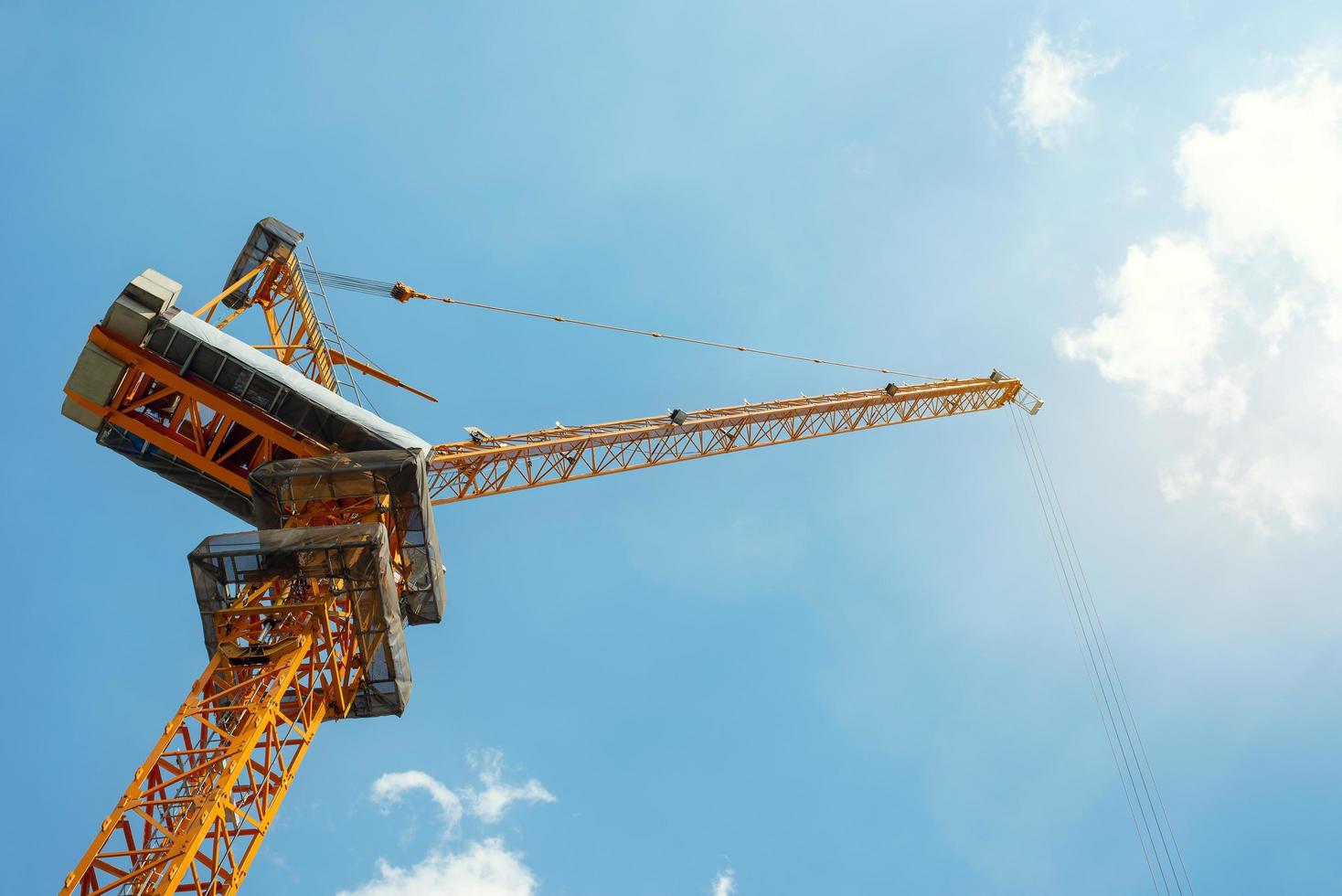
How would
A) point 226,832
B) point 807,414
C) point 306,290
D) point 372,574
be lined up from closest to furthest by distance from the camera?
1. point 226,832
2. point 372,574
3. point 306,290
4. point 807,414

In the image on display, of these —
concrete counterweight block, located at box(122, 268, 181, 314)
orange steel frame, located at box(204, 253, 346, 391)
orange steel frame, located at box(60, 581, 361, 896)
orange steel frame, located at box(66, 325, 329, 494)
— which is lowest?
orange steel frame, located at box(60, 581, 361, 896)

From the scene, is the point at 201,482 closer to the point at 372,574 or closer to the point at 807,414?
the point at 372,574

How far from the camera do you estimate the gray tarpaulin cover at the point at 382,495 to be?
29.8 metres

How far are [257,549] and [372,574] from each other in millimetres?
3113

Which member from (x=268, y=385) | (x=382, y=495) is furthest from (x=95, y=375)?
(x=382, y=495)

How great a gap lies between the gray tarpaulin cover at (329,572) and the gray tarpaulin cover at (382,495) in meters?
2.03

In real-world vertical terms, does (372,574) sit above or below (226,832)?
above

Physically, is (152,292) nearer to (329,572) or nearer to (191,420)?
(191,420)

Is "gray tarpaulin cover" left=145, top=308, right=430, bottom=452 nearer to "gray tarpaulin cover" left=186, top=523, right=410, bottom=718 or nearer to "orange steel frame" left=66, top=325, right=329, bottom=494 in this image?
"orange steel frame" left=66, top=325, right=329, bottom=494

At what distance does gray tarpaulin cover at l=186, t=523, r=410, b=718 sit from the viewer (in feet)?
89.1

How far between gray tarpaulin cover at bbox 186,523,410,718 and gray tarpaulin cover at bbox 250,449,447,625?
2.03 meters

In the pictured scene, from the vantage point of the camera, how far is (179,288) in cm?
2964

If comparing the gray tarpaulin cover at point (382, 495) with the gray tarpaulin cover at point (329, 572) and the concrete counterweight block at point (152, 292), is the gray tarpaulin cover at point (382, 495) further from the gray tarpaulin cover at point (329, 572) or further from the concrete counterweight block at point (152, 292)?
the concrete counterweight block at point (152, 292)

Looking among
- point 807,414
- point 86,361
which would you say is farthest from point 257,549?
point 807,414
